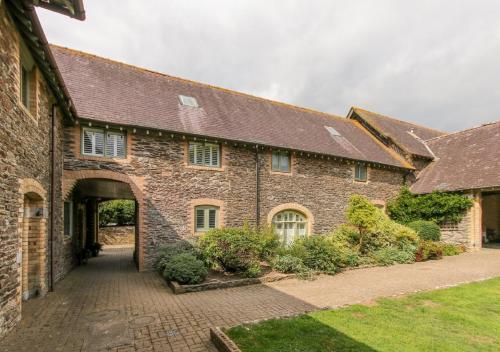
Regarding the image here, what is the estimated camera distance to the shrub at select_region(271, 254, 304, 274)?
10.7 m

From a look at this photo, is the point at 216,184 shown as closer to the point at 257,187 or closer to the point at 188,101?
the point at 257,187

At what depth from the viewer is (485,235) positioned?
2181 cm

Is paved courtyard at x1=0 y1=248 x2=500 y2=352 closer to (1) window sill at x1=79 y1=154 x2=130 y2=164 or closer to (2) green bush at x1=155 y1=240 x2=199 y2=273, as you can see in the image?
(2) green bush at x1=155 y1=240 x2=199 y2=273

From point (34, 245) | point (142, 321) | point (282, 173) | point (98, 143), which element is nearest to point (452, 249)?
point (282, 173)

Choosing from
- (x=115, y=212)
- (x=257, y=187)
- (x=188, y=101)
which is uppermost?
(x=188, y=101)

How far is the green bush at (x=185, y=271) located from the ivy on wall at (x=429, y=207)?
45.3 ft

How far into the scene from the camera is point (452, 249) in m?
16.0

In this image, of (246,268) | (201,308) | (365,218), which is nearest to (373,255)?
(365,218)

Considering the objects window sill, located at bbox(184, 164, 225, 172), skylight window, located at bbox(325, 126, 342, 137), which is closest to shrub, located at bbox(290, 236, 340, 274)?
window sill, located at bbox(184, 164, 225, 172)

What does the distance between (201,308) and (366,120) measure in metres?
19.7

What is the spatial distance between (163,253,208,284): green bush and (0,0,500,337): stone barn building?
2.49 metres

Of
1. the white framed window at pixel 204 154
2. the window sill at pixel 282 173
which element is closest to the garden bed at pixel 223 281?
the white framed window at pixel 204 154

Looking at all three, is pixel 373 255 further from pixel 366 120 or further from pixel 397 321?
pixel 366 120

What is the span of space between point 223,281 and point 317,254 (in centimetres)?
392
